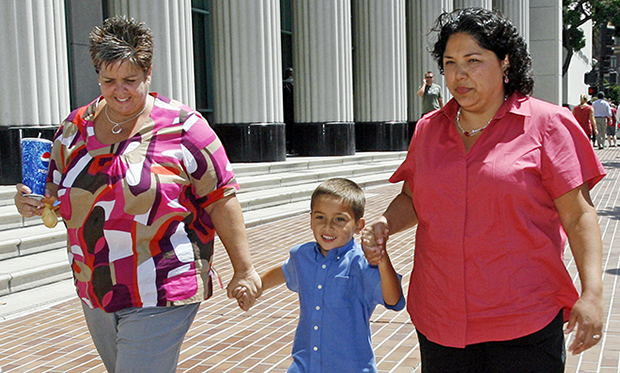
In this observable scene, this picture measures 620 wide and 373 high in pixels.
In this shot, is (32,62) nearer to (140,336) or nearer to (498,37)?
(140,336)

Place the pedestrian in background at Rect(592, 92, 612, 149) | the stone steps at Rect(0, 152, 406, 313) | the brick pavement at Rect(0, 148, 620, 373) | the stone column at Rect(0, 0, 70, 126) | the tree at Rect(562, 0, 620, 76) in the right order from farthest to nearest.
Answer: the tree at Rect(562, 0, 620, 76) → the pedestrian in background at Rect(592, 92, 612, 149) → the stone column at Rect(0, 0, 70, 126) → the stone steps at Rect(0, 152, 406, 313) → the brick pavement at Rect(0, 148, 620, 373)

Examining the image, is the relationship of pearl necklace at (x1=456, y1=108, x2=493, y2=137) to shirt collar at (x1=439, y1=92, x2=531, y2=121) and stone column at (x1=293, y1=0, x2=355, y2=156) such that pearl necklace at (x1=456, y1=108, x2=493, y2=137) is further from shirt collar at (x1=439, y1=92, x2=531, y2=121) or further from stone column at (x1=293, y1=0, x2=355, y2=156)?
stone column at (x1=293, y1=0, x2=355, y2=156)

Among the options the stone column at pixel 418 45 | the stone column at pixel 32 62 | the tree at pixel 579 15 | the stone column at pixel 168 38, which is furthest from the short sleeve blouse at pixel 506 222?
the tree at pixel 579 15

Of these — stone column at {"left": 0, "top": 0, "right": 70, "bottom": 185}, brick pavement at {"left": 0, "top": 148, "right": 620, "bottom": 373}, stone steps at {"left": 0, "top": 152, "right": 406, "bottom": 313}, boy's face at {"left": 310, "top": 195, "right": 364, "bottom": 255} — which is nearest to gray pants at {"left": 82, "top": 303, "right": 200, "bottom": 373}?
boy's face at {"left": 310, "top": 195, "right": 364, "bottom": 255}

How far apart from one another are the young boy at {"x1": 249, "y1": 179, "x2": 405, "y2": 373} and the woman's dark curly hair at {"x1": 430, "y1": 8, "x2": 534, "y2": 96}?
732 mm

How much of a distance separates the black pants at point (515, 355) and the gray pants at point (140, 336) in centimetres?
94

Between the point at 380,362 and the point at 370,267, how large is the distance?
194 centimetres

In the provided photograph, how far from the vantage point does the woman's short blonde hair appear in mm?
2682

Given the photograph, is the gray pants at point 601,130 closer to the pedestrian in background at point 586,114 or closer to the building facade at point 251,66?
the pedestrian in background at point 586,114

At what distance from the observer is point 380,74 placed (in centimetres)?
1809

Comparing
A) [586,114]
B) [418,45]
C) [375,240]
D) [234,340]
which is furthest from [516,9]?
[375,240]

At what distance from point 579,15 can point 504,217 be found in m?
41.4

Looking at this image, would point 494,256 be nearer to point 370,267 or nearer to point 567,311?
point 567,311

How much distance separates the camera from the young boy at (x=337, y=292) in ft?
9.24
